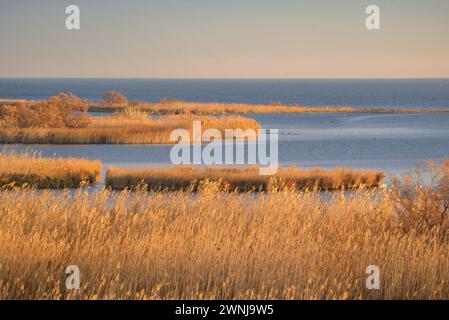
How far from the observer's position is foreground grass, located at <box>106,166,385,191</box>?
26.0 m

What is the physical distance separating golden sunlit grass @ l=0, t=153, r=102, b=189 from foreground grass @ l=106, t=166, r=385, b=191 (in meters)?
1.18

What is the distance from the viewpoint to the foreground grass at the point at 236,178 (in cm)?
2605

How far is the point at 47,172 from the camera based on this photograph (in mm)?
26828

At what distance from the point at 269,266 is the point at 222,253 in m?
0.61

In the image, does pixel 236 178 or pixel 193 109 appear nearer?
pixel 236 178

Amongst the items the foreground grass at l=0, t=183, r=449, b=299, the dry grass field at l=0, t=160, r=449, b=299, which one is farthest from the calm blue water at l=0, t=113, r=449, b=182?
the foreground grass at l=0, t=183, r=449, b=299

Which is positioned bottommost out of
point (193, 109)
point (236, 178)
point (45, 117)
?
point (236, 178)

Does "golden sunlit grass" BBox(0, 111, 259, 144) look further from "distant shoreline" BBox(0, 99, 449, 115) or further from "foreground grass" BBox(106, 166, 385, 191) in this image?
"distant shoreline" BBox(0, 99, 449, 115)

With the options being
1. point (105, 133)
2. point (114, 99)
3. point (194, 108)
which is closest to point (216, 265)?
point (105, 133)

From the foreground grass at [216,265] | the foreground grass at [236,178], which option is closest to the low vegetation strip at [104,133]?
the foreground grass at [236,178]

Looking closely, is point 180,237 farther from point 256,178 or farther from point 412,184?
point 256,178

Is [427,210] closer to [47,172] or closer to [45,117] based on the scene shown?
[47,172]

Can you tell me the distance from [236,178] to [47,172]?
21.5ft
